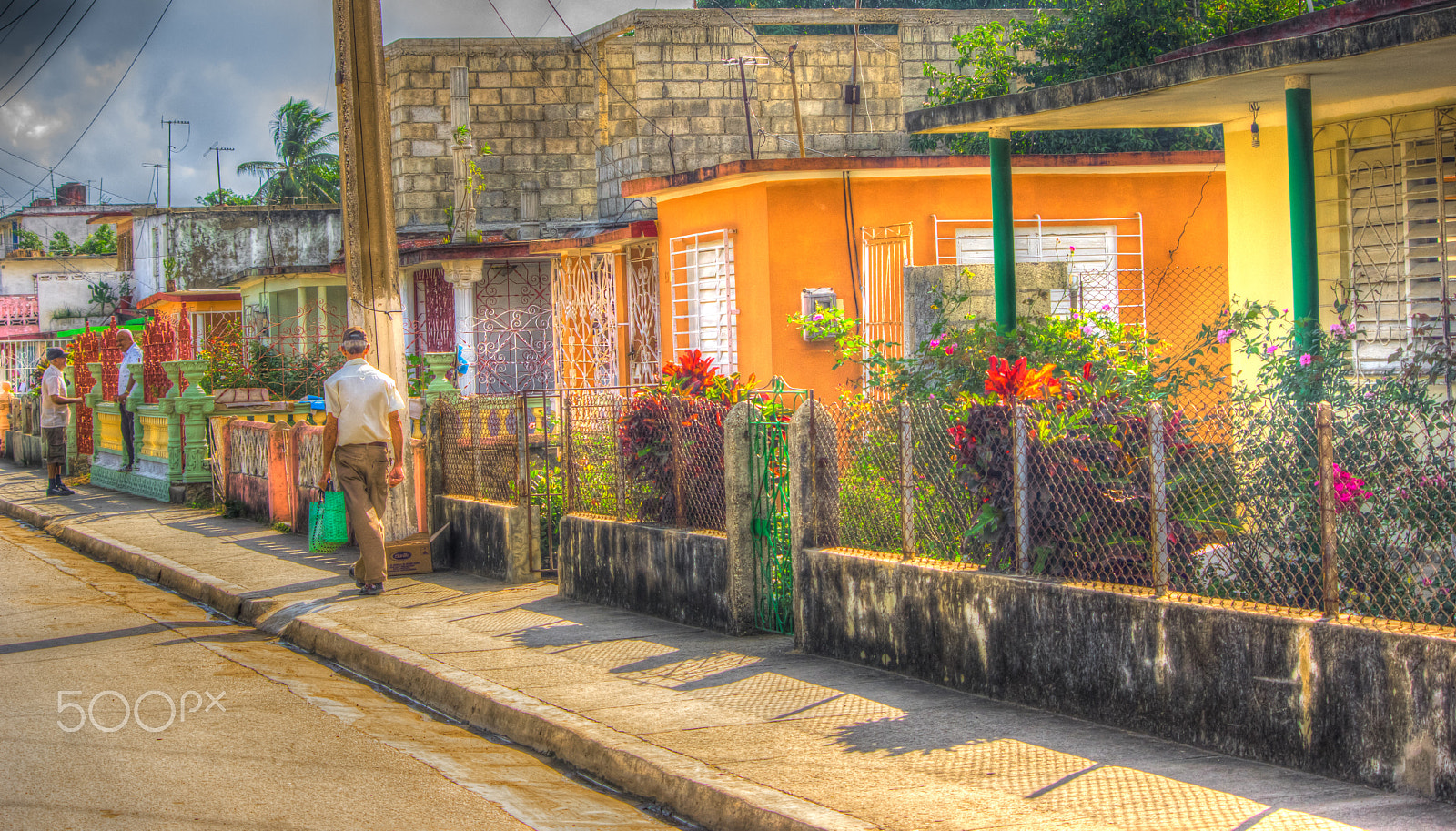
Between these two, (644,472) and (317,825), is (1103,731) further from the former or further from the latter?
(644,472)

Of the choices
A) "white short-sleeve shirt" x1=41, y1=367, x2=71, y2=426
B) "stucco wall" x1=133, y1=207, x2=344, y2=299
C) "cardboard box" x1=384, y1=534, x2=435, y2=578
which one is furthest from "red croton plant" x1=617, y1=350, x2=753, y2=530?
"stucco wall" x1=133, y1=207, x2=344, y2=299

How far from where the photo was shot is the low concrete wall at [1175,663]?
497 cm

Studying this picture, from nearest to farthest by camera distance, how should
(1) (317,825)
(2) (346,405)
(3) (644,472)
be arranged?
(1) (317,825) < (3) (644,472) < (2) (346,405)

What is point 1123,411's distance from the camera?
21.6 ft

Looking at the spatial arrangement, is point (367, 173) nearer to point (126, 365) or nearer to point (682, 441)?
point (682, 441)

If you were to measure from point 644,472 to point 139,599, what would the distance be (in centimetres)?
468

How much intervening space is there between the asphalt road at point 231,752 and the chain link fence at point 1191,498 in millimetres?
2358

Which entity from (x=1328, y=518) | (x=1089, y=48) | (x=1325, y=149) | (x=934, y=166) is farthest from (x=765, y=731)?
(x=1089, y=48)

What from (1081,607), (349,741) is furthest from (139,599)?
(1081,607)

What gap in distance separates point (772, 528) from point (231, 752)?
11.4 feet

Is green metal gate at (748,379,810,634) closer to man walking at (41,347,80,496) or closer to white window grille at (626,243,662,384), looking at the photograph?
white window grille at (626,243,662,384)

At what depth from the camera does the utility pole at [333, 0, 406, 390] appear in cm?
1134

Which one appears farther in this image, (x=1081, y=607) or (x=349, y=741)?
(x=349, y=741)

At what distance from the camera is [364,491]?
10641mm
